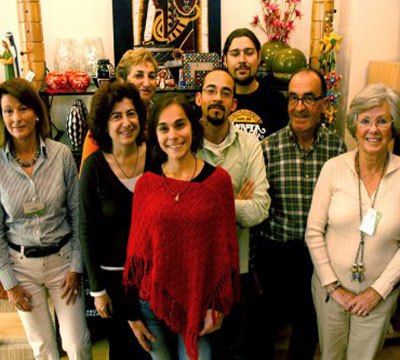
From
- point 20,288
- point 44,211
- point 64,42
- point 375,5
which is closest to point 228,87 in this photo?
point 44,211

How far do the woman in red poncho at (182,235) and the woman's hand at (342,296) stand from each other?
0.45 meters

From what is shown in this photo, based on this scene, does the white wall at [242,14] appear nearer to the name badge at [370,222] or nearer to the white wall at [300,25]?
the white wall at [300,25]

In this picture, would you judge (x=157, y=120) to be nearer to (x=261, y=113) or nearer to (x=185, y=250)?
(x=185, y=250)

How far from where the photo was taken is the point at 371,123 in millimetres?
1785

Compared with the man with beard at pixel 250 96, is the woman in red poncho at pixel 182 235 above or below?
below

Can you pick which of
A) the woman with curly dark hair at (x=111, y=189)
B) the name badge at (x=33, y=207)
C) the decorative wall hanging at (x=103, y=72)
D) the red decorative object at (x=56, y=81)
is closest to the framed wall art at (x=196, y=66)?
the decorative wall hanging at (x=103, y=72)

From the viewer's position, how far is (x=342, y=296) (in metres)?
1.84

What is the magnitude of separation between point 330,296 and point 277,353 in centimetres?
86

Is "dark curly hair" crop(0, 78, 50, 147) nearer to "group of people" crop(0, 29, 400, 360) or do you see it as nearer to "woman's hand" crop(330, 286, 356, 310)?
"group of people" crop(0, 29, 400, 360)

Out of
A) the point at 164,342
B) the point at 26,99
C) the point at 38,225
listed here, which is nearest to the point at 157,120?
the point at 26,99

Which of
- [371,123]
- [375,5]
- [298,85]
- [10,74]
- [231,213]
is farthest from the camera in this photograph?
[375,5]

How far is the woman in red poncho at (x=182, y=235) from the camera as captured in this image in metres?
1.56

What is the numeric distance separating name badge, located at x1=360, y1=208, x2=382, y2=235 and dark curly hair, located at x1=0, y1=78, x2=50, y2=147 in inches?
53.7

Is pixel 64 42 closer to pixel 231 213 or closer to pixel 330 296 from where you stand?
pixel 231 213
